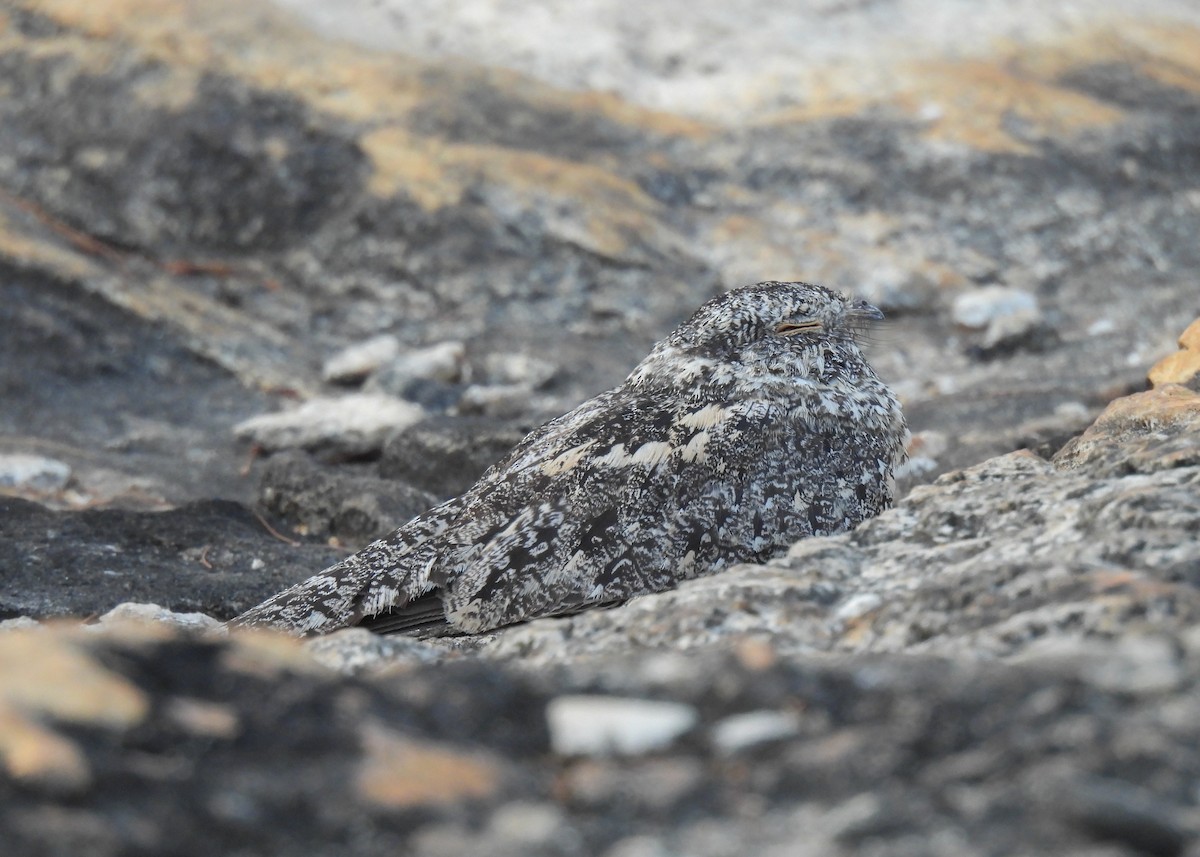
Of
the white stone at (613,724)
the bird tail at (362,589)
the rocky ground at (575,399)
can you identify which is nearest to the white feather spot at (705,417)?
the rocky ground at (575,399)

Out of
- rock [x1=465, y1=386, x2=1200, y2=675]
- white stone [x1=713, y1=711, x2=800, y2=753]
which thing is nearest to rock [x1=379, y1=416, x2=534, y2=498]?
rock [x1=465, y1=386, x2=1200, y2=675]

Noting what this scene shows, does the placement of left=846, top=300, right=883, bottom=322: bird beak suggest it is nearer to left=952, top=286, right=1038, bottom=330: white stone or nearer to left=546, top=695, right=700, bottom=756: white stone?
left=546, top=695, right=700, bottom=756: white stone

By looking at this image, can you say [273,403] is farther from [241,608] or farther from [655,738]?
[655,738]

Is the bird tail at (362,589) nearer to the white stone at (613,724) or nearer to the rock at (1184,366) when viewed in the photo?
the white stone at (613,724)

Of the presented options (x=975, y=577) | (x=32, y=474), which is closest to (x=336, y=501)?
(x=32, y=474)

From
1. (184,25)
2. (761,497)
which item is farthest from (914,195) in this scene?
(761,497)
